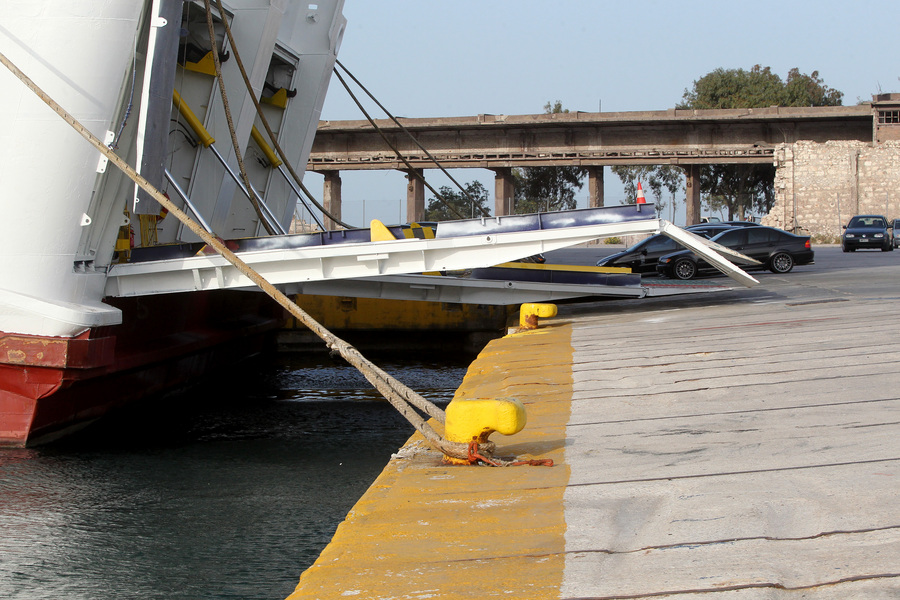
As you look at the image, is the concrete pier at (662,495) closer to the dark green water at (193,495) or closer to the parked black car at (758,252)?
the dark green water at (193,495)

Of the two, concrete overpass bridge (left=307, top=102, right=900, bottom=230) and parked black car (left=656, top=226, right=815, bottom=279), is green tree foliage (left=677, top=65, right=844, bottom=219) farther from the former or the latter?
parked black car (left=656, top=226, right=815, bottom=279)

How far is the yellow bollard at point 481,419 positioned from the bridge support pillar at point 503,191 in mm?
38473

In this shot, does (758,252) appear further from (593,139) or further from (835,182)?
(835,182)

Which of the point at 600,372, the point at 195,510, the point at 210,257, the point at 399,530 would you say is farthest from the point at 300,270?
the point at 399,530

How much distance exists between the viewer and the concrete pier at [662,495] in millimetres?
2777

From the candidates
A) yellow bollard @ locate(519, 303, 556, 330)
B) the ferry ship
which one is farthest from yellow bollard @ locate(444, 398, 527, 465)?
yellow bollard @ locate(519, 303, 556, 330)

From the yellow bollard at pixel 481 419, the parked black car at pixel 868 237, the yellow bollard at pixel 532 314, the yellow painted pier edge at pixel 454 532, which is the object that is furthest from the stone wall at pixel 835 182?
the yellow bollard at pixel 481 419

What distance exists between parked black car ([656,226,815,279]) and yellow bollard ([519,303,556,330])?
1018cm

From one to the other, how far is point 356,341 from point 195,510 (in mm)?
10319

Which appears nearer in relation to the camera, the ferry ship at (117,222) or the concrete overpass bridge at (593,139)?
the ferry ship at (117,222)

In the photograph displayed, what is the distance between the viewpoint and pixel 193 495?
7.95m

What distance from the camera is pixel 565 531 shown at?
3.19m

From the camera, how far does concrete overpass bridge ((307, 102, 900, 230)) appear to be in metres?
41.2

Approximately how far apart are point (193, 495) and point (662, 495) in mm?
5562
